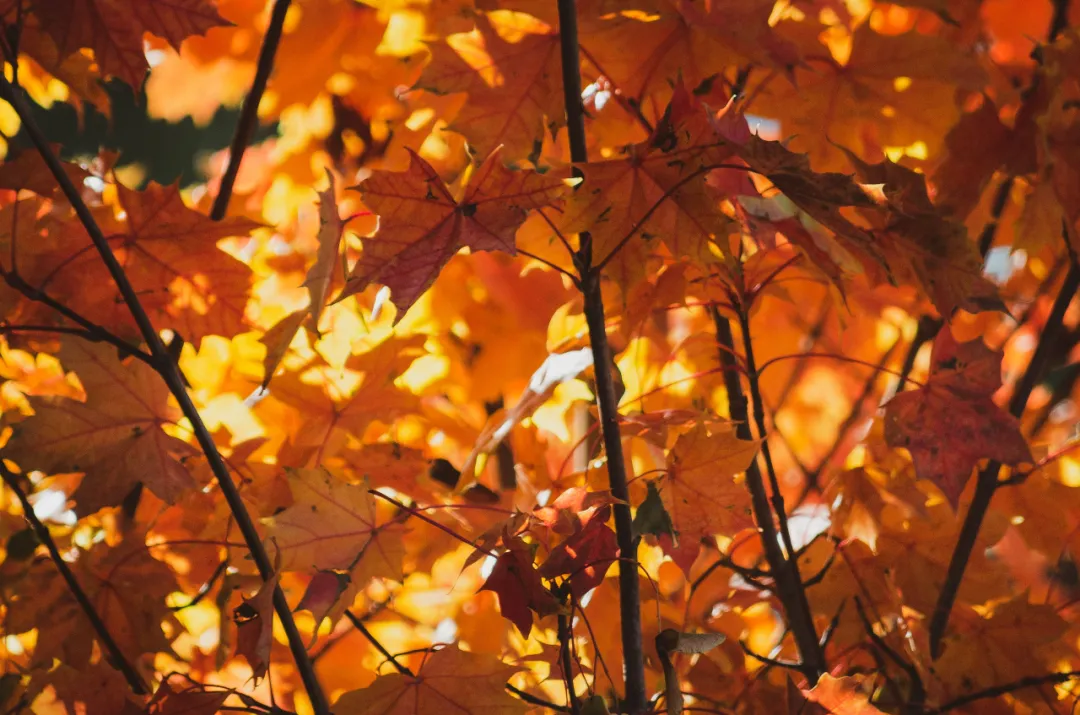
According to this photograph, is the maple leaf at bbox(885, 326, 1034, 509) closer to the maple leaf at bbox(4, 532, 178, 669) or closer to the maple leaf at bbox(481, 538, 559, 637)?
the maple leaf at bbox(481, 538, 559, 637)

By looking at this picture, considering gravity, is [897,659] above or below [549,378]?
below

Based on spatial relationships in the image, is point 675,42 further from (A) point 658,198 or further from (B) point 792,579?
(B) point 792,579

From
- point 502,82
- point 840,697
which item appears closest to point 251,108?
point 502,82

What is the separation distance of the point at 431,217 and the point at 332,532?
26cm

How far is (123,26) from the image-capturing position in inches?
31.6

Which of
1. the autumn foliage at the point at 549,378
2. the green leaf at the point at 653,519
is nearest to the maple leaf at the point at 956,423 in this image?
the autumn foliage at the point at 549,378

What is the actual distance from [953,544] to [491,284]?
25.3 inches

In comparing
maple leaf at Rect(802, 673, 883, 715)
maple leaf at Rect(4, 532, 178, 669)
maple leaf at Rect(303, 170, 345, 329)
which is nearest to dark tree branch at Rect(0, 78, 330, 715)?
maple leaf at Rect(303, 170, 345, 329)

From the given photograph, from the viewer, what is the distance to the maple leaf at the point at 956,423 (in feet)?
2.48

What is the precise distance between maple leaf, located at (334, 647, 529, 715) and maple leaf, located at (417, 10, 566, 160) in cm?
42

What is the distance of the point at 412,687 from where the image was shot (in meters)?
0.68

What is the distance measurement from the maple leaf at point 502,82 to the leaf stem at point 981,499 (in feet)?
1.75

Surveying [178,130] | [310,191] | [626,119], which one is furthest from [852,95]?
[178,130]

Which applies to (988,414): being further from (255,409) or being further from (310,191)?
(310,191)
